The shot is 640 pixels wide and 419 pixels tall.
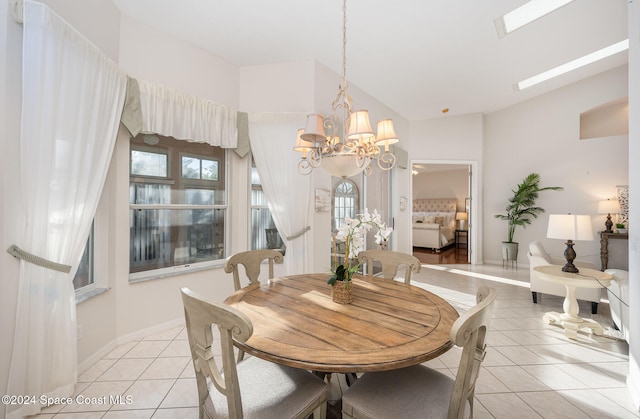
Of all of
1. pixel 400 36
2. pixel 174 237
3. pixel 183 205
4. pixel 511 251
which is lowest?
pixel 511 251

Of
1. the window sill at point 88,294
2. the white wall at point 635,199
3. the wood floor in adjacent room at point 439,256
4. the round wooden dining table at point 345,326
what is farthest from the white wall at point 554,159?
the window sill at point 88,294

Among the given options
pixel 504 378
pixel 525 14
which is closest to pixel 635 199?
pixel 504 378

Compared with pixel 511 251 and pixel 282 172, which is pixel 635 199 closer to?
pixel 282 172

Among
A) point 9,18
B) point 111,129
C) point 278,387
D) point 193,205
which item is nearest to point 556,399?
point 278,387

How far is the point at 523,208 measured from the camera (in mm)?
5492

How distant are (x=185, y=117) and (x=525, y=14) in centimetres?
387

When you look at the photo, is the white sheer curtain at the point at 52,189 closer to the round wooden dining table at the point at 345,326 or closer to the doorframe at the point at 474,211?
the round wooden dining table at the point at 345,326

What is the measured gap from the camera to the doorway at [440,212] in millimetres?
7246

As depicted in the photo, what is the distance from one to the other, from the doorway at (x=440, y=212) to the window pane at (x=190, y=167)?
18.3ft

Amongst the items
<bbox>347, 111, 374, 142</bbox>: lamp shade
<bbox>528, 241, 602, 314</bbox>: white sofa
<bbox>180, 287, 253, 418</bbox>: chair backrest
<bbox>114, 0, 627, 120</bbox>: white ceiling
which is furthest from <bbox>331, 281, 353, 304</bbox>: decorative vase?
<bbox>528, 241, 602, 314</bbox>: white sofa

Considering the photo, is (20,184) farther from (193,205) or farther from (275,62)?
(275,62)

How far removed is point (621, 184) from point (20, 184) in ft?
25.6

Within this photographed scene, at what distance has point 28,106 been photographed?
5.06 feet

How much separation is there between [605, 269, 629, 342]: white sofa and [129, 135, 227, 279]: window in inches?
156
